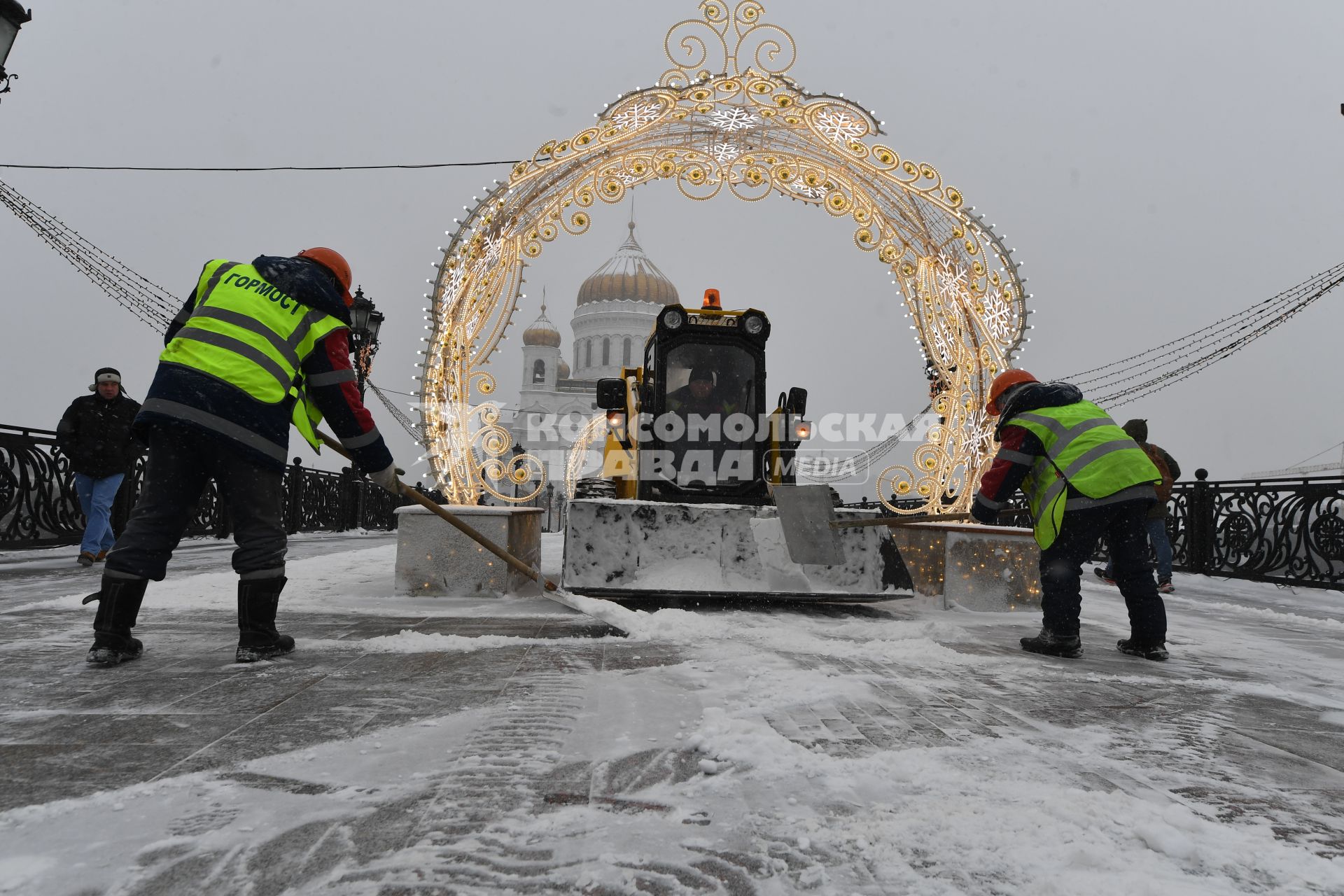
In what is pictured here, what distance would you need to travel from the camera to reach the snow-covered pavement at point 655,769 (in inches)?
60.9

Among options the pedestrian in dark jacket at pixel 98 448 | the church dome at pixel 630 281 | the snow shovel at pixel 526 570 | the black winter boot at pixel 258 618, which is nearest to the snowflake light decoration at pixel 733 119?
the snow shovel at pixel 526 570

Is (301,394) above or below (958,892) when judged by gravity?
above

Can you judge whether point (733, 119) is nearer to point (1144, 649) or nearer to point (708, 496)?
point (708, 496)

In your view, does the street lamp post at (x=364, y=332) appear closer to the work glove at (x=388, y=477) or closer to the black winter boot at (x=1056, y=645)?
the work glove at (x=388, y=477)

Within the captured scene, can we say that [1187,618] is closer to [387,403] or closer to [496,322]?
[496,322]

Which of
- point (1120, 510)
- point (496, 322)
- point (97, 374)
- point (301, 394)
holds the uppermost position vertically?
point (496, 322)

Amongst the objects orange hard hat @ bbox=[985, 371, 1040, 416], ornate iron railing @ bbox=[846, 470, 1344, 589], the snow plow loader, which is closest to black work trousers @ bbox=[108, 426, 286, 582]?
the snow plow loader

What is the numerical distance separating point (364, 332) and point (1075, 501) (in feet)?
33.1

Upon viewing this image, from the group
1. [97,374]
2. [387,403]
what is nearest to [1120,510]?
[97,374]

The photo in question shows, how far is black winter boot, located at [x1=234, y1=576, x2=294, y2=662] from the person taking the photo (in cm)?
347

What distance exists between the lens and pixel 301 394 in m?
3.70

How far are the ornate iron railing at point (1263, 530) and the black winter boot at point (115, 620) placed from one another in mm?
10831

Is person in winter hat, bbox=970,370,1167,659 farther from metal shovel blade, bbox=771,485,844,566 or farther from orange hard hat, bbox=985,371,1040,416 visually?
metal shovel blade, bbox=771,485,844,566

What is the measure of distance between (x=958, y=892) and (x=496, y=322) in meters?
7.68
